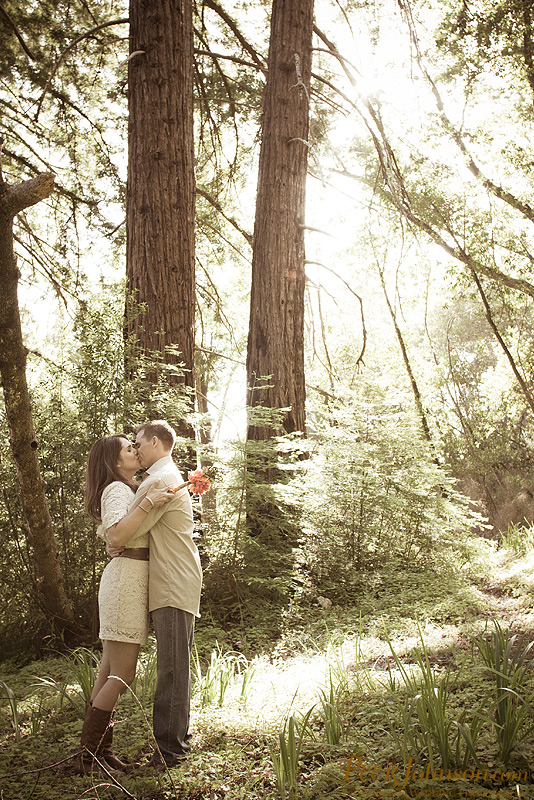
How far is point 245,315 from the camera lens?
46.8 feet

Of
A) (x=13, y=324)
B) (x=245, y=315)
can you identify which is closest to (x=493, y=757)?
(x=13, y=324)

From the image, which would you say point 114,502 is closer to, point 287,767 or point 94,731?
point 94,731

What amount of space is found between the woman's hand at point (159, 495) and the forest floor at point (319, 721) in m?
0.76

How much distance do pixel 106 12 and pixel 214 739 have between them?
27.9 feet

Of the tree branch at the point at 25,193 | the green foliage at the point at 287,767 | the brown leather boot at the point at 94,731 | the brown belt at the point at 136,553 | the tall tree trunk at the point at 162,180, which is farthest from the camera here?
the tall tree trunk at the point at 162,180

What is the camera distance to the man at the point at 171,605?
2570 mm

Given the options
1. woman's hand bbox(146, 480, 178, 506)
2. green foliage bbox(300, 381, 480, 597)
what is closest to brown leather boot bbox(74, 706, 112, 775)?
woman's hand bbox(146, 480, 178, 506)

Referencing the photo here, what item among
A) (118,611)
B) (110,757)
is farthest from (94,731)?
(118,611)

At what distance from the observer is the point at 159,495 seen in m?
2.56

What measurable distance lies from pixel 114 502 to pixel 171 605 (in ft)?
1.71

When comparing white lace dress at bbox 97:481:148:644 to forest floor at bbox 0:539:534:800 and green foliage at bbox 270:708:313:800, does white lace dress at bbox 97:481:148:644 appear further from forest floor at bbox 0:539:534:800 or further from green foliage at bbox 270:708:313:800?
green foliage at bbox 270:708:313:800

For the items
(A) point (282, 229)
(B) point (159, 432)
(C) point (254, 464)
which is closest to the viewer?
(B) point (159, 432)

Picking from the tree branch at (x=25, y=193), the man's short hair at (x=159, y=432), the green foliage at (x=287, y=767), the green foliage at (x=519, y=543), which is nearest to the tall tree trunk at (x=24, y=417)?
the tree branch at (x=25, y=193)

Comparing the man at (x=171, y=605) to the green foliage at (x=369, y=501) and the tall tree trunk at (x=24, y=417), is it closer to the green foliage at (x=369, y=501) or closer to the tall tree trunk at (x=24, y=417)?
the tall tree trunk at (x=24, y=417)
